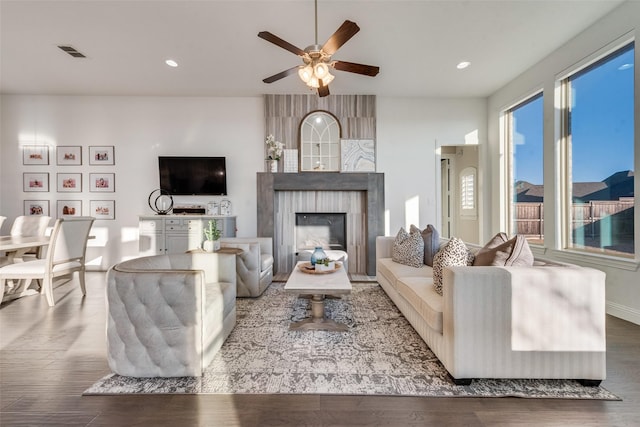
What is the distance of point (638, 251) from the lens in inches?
108

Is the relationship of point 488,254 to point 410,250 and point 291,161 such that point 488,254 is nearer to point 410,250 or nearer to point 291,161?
point 410,250

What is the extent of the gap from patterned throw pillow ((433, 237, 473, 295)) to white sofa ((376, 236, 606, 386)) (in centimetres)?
47

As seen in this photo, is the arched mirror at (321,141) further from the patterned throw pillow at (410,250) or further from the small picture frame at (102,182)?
the small picture frame at (102,182)

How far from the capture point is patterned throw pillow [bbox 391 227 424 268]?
3.30 meters

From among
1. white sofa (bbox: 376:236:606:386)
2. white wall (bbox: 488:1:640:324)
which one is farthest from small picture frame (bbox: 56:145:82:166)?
white wall (bbox: 488:1:640:324)

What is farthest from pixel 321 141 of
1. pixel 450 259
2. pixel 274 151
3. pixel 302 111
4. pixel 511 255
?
pixel 511 255

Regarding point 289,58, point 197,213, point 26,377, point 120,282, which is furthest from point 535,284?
point 197,213

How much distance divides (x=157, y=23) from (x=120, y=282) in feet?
9.28

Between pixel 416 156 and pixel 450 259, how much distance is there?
333cm

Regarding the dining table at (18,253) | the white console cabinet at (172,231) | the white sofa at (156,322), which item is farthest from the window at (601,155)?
the dining table at (18,253)

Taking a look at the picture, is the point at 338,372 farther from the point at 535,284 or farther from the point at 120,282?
the point at 120,282

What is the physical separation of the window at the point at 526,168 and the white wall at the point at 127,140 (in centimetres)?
427

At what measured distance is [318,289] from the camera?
7.86ft

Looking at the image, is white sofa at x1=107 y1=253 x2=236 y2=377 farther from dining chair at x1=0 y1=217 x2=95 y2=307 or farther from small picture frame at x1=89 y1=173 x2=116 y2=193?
small picture frame at x1=89 y1=173 x2=116 y2=193
